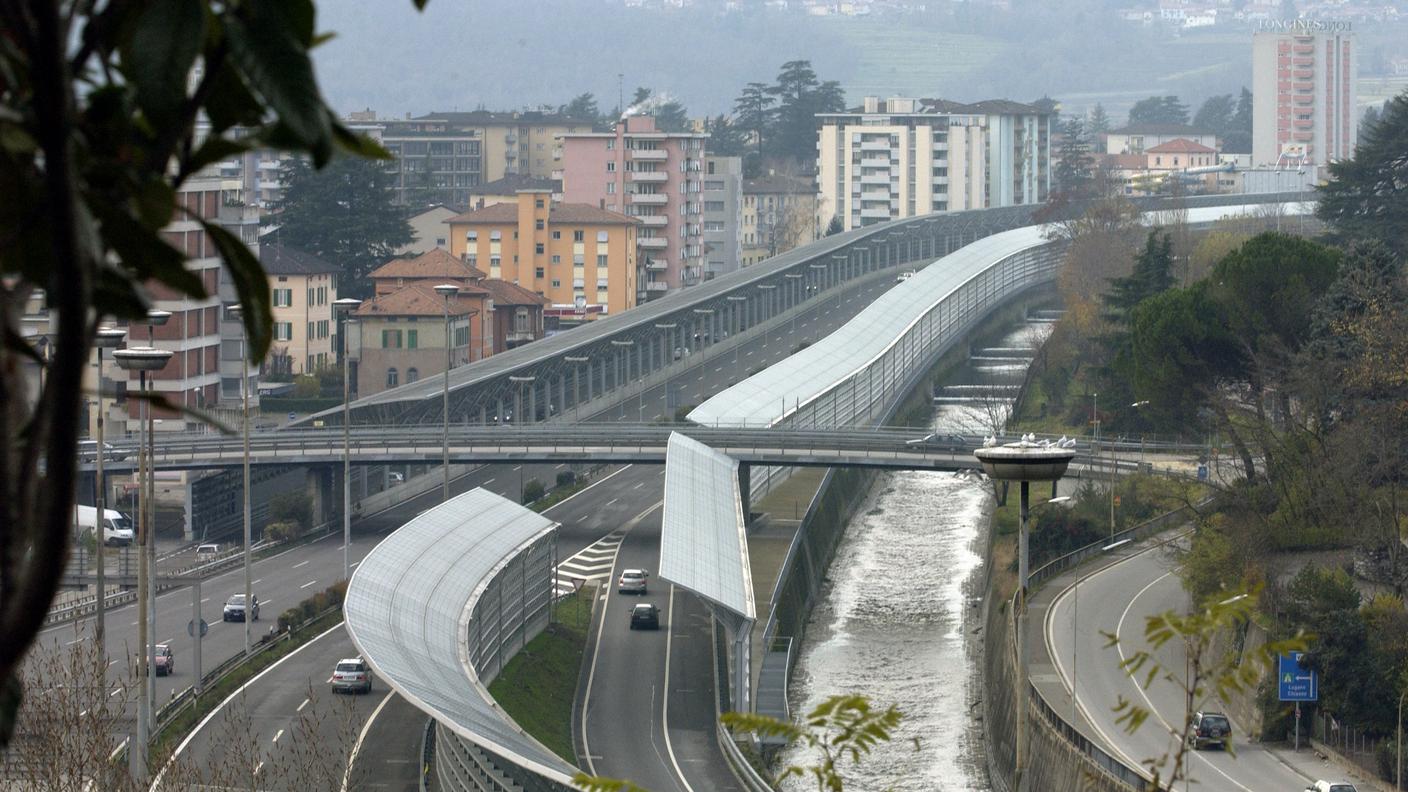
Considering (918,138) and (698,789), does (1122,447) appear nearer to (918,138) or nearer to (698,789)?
(698,789)

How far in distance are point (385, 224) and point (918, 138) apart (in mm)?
49329

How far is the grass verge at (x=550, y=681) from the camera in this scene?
99.5ft

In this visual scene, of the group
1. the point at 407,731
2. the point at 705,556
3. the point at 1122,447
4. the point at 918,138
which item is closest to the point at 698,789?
the point at 407,731

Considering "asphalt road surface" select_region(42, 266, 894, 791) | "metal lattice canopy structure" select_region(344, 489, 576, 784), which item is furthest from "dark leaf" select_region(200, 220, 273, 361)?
"asphalt road surface" select_region(42, 266, 894, 791)

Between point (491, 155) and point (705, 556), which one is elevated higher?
point (491, 155)

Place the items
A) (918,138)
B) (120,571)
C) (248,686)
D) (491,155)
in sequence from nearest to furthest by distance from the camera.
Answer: (248,686)
(120,571)
(918,138)
(491,155)

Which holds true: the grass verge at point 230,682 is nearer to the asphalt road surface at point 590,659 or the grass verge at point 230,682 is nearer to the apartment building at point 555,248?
the asphalt road surface at point 590,659

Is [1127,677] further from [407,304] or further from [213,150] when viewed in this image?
[407,304]

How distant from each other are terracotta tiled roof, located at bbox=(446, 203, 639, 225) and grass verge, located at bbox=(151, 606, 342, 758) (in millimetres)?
50099

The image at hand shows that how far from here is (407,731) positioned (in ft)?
92.8

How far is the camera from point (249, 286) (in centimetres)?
290

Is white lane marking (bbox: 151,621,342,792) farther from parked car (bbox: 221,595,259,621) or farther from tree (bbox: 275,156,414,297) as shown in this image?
tree (bbox: 275,156,414,297)

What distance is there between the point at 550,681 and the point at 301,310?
41237 millimetres

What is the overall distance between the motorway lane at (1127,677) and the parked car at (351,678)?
1035 centimetres
